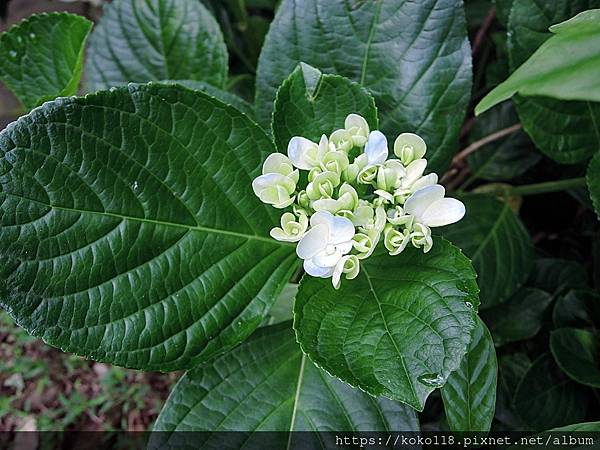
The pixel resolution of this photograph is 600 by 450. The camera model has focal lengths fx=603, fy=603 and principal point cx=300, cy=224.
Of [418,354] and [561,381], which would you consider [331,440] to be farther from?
[561,381]

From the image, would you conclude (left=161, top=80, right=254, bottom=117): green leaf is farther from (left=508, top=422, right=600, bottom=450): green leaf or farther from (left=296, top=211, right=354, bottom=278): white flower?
(left=508, top=422, right=600, bottom=450): green leaf

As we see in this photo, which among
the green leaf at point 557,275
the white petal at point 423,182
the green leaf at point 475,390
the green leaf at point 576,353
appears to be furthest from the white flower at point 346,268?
the green leaf at point 557,275

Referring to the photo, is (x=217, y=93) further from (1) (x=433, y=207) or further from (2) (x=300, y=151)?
(1) (x=433, y=207)

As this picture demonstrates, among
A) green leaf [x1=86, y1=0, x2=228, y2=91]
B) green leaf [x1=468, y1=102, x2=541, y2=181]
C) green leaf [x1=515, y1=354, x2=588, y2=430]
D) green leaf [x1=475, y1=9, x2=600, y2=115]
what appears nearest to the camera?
green leaf [x1=475, y1=9, x2=600, y2=115]

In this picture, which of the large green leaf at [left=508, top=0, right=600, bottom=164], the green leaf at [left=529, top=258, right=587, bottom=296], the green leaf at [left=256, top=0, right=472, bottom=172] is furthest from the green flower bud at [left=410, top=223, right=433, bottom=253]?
the green leaf at [left=529, top=258, right=587, bottom=296]

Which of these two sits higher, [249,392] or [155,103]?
[155,103]

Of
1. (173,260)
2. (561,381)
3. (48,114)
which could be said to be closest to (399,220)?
(173,260)

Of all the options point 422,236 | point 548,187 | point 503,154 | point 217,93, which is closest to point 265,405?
point 422,236

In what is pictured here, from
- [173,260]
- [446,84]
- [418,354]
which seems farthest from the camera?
[446,84]
